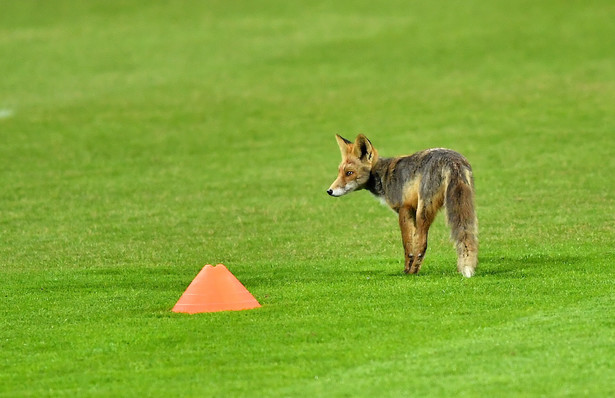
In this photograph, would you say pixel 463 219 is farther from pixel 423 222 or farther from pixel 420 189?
pixel 420 189

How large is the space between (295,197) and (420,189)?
32.8 ft

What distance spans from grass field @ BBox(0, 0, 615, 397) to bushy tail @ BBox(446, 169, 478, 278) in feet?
1.70

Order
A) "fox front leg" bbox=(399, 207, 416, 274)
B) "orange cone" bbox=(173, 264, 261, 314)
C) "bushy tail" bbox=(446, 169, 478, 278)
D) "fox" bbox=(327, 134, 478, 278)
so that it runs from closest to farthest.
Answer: "orange cone" bbox=(173, 264, 261, 314) → "bushy tail" bbox=(446, 169, 478, 278) → "fox" bbox=(327, 134, 478, 278) → "fox front leg" bbox=(399, 207, 416, 274)

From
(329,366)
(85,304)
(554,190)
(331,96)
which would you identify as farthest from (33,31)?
(329,366)

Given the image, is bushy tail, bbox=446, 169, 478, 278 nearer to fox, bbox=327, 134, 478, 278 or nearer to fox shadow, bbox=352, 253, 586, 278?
fox, bbox=327, 134, 478, 278

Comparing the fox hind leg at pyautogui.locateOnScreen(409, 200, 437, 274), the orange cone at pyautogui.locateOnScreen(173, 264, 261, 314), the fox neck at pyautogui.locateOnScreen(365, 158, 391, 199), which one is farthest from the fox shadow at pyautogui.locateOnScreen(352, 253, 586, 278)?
the orange cone at pyautogui.locateOnScreen(173, 264, 261, 314)

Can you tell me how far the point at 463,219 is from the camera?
13.5 m

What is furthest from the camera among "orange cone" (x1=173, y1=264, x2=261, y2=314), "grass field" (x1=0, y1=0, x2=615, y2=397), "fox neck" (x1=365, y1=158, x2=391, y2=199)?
"fox neck" (x1=365, y1=158, x2=391, y2=199)

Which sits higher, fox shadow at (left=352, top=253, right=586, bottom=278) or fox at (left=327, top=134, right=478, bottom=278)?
fox at (left=327, top=134, right=478, bottom=278)

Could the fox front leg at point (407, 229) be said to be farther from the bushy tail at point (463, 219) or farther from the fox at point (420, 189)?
the bushy tail at point (463, 219)

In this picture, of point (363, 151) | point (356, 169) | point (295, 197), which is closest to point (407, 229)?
point (356, 169)

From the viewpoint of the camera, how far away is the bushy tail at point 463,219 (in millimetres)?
13477

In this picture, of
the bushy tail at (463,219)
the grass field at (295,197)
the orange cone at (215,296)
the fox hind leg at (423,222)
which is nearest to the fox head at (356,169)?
the fox hind leg at (423,222)

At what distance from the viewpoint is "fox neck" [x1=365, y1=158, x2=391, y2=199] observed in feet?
48.6
